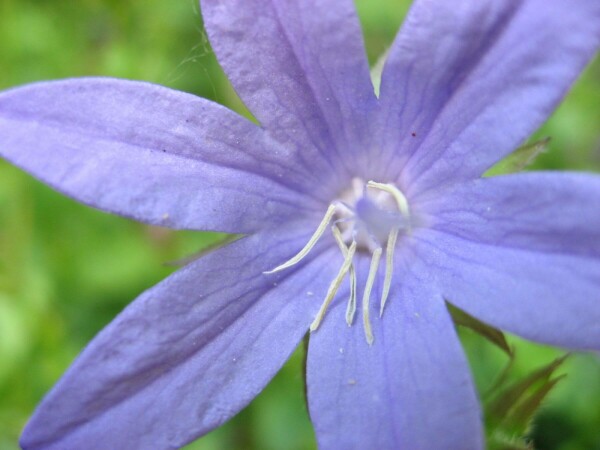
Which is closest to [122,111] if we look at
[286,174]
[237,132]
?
[237,132]

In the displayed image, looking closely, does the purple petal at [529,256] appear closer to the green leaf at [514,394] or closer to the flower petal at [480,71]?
the flower petal at [480,71]

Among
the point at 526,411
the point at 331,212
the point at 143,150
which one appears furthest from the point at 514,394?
the point at 143,150

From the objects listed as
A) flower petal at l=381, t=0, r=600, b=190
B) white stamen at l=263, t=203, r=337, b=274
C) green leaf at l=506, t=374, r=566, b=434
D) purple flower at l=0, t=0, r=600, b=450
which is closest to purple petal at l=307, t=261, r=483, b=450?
purple flower at l=0, t=0, r=600, b=450

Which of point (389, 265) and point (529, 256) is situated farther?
point (389, 265)

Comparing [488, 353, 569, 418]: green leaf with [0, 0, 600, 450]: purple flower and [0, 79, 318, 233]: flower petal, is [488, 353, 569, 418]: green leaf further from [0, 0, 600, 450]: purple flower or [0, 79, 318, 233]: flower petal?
[0, 79, 318, 233]: flower petal

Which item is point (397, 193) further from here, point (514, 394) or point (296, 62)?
point (514, 394)

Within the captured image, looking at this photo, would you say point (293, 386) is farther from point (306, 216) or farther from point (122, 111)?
point (122, 111)
